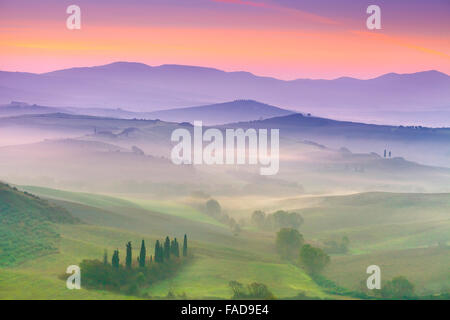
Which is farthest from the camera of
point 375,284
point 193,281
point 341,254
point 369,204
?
point 369,204

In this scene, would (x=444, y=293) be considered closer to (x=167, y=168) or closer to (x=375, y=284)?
(x=375, y=284)

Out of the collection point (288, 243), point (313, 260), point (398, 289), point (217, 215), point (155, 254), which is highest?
point (217, 215)

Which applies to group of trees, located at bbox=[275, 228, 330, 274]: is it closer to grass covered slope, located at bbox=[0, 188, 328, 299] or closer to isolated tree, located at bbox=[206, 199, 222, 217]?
grass covered slope, located at bbox=[0, 188, 328, 299]

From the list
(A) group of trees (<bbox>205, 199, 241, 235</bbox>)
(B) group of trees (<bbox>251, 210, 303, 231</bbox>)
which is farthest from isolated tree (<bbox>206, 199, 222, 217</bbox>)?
(B) group of trees (<bbox>251, 210, 303, 231</bbox>)

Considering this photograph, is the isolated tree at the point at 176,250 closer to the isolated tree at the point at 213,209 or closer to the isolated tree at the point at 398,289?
the isolated tree at the point at 398,289

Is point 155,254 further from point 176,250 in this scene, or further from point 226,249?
point 226,249

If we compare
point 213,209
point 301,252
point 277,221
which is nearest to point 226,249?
point 301,252
